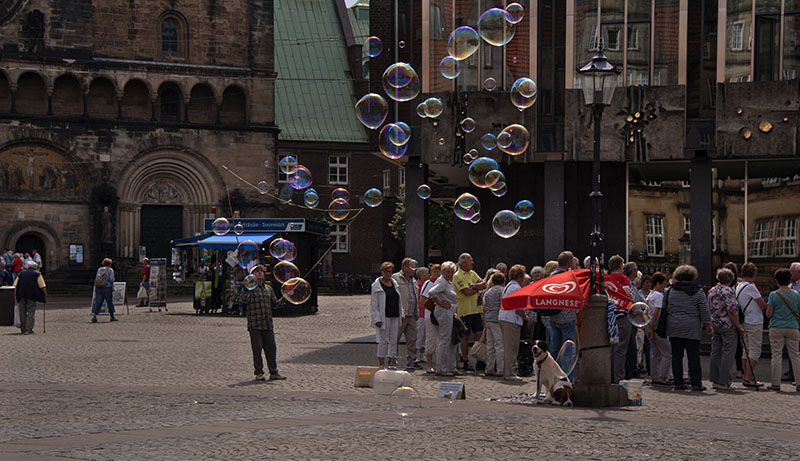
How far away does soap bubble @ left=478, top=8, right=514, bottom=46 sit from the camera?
20.5 m

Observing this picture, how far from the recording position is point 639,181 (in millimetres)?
27047

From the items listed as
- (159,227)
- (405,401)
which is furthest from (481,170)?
(159,227)

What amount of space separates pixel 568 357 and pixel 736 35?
44.9ft

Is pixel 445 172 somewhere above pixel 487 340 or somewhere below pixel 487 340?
above

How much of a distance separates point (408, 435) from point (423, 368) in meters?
8.12

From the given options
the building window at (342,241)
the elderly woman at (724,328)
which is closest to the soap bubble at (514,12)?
the elderly woman at (724,328)

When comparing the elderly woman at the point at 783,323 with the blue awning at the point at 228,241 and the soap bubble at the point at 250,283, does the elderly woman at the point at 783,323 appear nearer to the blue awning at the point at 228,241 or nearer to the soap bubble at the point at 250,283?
the soap bubble at the point at 250,283

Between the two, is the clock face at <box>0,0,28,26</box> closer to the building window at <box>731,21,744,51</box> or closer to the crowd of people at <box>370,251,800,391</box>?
the building window at <box>731,21,744,51</box>

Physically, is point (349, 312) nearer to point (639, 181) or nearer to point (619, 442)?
point (639, 181)

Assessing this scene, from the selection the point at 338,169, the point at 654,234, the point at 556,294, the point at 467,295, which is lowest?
the point at 467,295

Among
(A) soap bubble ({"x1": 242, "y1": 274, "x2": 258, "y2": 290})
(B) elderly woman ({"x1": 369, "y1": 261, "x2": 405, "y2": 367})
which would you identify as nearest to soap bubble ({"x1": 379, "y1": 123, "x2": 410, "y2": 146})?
(B) elderly woman ({"x1": 369, "y1": 261, "x2": 405, "y2": 367})

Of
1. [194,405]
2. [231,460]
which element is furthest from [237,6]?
[231,460]

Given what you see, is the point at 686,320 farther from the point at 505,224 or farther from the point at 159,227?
the point at 159,227

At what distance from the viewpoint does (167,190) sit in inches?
2207
